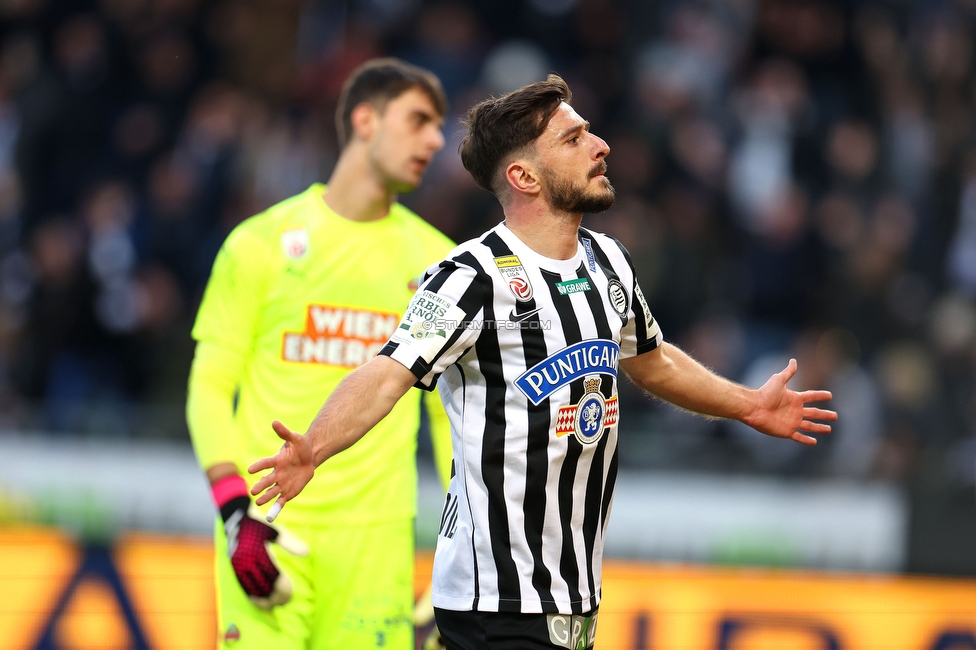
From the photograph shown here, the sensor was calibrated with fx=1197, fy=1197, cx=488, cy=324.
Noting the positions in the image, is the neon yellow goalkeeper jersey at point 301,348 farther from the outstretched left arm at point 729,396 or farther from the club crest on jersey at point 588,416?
the club crest on jersey at point 588,416

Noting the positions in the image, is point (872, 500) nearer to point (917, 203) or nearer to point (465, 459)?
point (917, 203)

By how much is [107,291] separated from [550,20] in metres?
5.34

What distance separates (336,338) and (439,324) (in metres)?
1.43

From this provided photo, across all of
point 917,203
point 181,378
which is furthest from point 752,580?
point 917,203

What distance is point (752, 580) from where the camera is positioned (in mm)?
6332

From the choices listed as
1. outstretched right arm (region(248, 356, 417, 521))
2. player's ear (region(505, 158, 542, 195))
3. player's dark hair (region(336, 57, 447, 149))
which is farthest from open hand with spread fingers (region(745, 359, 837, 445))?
player's dark hair (region(336, 57, 447, 149))

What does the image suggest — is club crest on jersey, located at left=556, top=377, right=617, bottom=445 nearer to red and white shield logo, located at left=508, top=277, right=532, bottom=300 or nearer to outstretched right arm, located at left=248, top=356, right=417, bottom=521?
red and white shield logo, located at left=508, top=277, right=532, bottom=300

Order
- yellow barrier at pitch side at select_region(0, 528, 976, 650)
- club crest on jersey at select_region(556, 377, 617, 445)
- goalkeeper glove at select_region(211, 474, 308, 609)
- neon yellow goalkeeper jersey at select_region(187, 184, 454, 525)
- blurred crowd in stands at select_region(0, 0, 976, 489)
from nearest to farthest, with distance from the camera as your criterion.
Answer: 1. club crest on jersey at select_region(556, 377, 617, 445)
2. goalkeeper glove at select_region(211, 474, 308, 609)
3. neon yellow goalkeeper jersey at select_region(187, 184, 454, 525)
4. yellow barrier at pitch side at select_region(0, 528, 976, 650)
5. blurred crowd in stands at select_region(0, 0, 976, 489)

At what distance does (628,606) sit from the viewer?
6199mm

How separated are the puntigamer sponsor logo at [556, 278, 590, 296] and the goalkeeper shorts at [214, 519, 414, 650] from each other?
1.55 meters

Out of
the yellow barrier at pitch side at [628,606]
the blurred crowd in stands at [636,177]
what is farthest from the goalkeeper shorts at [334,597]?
the blurred crowd in stands at [636,177]

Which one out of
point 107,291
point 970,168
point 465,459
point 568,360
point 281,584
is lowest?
point 281,584

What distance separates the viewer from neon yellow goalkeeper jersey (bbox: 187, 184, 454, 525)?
463 cm

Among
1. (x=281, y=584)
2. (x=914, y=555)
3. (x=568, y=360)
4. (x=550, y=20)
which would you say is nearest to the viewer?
(x=568, y=360)
